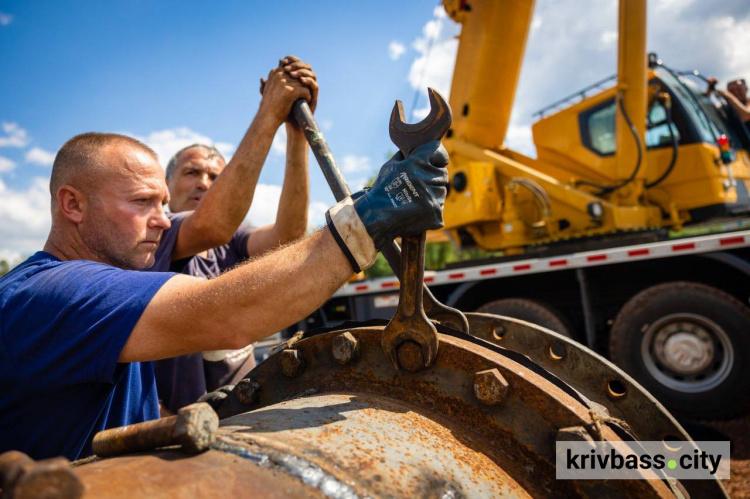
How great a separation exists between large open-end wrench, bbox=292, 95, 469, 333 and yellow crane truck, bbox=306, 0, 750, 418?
3.63 meters

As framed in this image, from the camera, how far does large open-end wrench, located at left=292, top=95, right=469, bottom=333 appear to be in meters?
1.46

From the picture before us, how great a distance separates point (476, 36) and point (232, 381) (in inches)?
195

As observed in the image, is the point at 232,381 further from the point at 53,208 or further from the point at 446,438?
the point at 446,438

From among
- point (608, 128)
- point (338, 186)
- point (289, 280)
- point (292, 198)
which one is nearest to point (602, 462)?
point (289, 280)

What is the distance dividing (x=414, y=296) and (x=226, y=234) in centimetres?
123

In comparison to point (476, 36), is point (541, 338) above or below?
below

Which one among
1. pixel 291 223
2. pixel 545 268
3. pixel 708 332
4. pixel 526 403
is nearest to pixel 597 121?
pixel 545 268

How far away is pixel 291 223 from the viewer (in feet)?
7.89

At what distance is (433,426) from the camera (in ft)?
3.56

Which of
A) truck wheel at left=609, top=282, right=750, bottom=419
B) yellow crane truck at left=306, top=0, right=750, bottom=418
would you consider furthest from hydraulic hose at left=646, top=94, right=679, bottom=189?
truck wheel at left=609, top=282, right=750, bottom=419

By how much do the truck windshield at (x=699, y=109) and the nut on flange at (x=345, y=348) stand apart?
5.31 meters

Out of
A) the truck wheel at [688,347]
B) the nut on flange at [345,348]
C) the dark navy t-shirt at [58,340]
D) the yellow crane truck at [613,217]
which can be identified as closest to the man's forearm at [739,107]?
the yellow crane truck at [613,217]

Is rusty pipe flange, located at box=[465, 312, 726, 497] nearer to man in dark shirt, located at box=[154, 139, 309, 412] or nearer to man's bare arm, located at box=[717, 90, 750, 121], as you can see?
man in dark shirt, located at box=[154, 139, 309, 412]

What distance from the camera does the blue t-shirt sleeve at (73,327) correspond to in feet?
3.57
